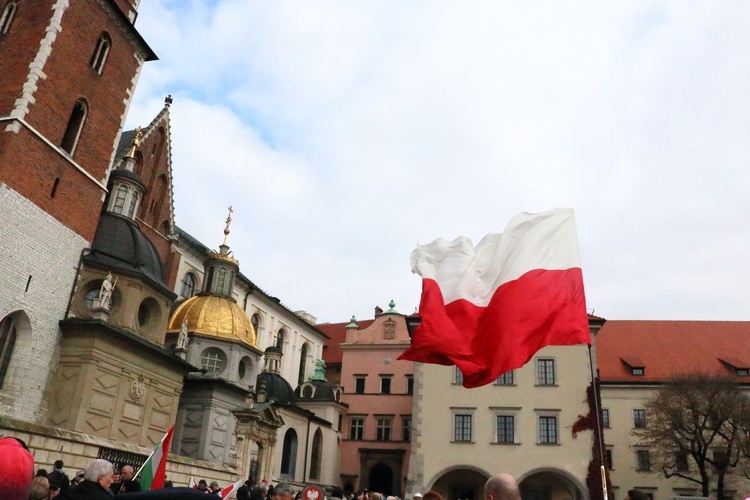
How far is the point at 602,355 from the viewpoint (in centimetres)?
4541

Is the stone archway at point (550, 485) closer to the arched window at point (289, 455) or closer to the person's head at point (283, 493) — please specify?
the arched window at point (289, 455)

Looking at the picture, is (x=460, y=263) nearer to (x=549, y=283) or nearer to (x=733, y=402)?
(x=549, y=283)

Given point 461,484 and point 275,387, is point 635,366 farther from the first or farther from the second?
point 275,387

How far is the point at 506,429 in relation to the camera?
1352 inches

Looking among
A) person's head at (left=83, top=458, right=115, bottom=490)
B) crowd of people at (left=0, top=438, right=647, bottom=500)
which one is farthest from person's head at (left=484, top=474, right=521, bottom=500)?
person's head at (left=83, top=458, right=115, bottom=490)

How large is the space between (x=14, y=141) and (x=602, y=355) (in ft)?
125

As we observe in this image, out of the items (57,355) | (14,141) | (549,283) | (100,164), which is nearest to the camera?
(549,283)

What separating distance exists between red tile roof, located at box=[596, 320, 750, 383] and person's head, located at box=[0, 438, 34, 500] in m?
44.6

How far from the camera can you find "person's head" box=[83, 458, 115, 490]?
4398mm

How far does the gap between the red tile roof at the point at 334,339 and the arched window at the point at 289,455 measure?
19288 mm

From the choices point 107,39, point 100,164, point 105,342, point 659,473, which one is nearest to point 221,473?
point 105,342

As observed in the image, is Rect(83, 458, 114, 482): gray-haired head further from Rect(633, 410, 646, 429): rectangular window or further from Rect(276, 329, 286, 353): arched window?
Rect(276, 329, 286, 353): arched window

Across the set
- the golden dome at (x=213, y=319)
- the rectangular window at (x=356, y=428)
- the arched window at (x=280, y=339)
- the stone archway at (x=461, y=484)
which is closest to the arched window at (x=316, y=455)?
the rectangular window at (x=356, y=428)

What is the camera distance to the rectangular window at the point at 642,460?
4019 centimetres
